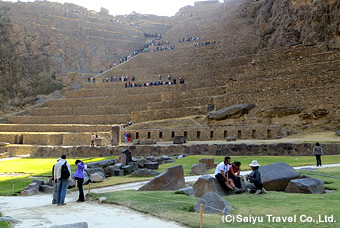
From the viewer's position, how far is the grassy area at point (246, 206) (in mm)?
7213

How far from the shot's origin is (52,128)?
40594mm

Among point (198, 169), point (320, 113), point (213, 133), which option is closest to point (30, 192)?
→ point (198, 169)

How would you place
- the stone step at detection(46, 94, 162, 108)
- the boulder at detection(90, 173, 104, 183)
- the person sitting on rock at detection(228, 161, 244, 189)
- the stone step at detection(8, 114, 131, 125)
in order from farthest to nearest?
the stone step at detection(46, 94, 162, 108) < the stone step at detection(8, 114, 131, 125) < the boulder at detection(90, 173, 104, 183) < the person sitting on rock at detection(228, 161, 244, 189)

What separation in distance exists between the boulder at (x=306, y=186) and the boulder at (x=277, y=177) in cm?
49

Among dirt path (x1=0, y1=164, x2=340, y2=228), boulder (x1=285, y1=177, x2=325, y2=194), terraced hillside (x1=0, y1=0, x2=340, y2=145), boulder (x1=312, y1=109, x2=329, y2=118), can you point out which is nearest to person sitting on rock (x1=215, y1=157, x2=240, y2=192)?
boulder (x1=285, y1=177, x2=325, y2=194)

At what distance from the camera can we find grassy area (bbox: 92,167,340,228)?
23.7ft

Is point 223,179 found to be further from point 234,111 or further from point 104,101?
point 104,101

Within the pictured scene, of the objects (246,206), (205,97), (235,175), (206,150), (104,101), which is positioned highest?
(205,97)

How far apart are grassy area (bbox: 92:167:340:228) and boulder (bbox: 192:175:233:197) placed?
13.3 inches

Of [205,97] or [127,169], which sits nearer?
[127,169]

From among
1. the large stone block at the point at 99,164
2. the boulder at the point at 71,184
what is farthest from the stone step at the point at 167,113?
the boulder at the point at 71,184

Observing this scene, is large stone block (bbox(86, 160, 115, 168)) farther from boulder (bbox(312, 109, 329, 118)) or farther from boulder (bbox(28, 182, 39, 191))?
boulder (bbox(312, 109, 329, 118))

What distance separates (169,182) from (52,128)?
3135 centimetres

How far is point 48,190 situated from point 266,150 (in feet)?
Result: 47.7
